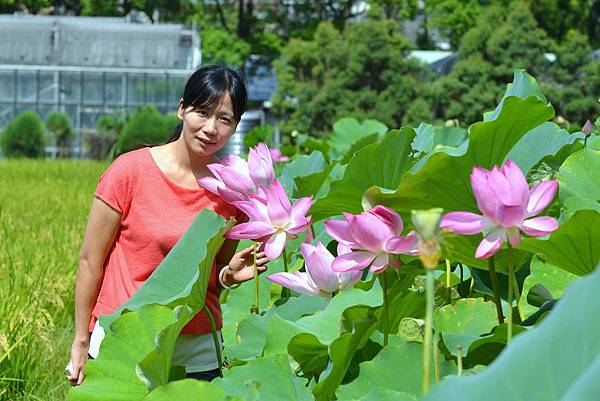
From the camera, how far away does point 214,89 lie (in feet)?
6.63

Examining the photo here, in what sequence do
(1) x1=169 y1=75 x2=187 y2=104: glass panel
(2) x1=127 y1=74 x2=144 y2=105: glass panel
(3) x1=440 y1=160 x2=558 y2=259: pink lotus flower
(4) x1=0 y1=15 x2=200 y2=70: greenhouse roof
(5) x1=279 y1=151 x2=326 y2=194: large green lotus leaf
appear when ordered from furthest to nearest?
(4) x1=0 y1=15 x2=200 y2=70: greenhouse roof, (2) x1=127 y1=74 x2=144 y2=105: glass panel, (1) x1=169 y1=75 x2=187 y2=104: glass panel, (5) x1=279 y1=151 x2=326 y2=194: large green lotus leaf, (3) x1=440 y1=160 x2=558 y2=259: pink lotus flower

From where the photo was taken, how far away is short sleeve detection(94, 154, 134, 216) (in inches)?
81.4

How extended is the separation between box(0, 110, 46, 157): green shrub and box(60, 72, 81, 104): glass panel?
111 inches

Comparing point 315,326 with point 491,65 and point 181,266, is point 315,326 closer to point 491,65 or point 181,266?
point 181,266

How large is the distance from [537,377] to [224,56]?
25784 mm

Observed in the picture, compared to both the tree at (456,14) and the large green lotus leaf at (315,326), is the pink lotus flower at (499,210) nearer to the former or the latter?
the large green lotus leaf at (315,326)

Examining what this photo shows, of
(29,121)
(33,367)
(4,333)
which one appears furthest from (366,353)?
(29,121)

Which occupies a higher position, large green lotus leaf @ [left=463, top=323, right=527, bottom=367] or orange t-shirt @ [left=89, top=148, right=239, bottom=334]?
large green lotus leaf @ [left=463, top=323, right=527, bottom=367]

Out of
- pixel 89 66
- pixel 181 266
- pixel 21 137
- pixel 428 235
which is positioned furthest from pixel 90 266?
pixel 89 66

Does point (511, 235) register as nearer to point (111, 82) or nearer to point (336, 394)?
point (336, 394)

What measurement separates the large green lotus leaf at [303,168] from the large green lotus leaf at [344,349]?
72.4 inches

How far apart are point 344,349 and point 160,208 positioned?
38.2 inches

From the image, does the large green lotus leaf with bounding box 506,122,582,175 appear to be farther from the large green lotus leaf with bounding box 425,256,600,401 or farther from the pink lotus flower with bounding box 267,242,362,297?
the large green lotus leaf with bounding box 425,256,600,401

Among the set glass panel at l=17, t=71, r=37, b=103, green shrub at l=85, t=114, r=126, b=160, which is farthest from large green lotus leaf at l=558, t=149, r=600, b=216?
glass panel at l=17, t=71, r=37, b=103
